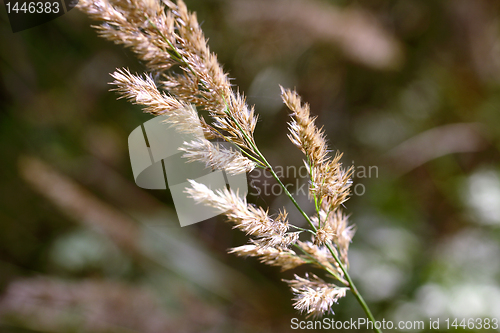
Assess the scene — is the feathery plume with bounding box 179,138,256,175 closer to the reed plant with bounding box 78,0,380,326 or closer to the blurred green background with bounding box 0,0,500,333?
the reed plant with bounding box 78,0,380,326

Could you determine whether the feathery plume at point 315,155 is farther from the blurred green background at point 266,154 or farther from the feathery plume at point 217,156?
the blurred green background at point 266,154

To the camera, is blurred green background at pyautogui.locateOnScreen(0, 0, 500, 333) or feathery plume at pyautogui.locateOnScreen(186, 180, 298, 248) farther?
blurred green background at pyautogui.locateOnScreen(0, 0, 500, 333)

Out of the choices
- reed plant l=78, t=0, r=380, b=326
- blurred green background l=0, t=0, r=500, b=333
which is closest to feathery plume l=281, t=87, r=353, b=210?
reed plant l=78, t=0, r=380, b=326

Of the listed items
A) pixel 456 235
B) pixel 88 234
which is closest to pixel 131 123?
pixel 88 234

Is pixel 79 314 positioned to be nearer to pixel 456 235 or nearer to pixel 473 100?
pixel 456 235

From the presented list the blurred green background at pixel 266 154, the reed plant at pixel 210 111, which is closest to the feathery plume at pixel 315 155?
the reed plant at pixel 210 111

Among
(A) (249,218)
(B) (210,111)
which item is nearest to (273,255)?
(A) (249,218)

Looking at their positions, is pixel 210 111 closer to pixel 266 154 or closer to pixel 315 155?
pixel 315 155

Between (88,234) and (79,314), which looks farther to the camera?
(88,234)

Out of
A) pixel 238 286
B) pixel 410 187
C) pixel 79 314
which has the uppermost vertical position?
pixel 410 187
